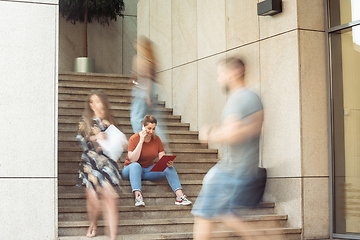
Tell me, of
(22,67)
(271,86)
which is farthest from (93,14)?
(22,67)

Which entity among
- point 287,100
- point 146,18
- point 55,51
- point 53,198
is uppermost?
point 146,18

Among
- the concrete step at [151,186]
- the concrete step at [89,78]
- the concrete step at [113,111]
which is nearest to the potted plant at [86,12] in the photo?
the concrete step at [89,78]

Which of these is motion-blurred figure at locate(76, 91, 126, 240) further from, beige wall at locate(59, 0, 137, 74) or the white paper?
beige wall at locate(59, 0, 137, 74)

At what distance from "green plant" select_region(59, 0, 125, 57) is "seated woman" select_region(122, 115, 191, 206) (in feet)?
26.0

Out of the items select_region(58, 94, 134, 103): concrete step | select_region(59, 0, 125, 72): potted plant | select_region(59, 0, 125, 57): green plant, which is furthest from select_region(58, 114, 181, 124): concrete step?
select_region(59, 0, 125, 57): green plant

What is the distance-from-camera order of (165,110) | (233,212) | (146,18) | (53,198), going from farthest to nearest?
(146,18) → (165,110) → (53,198) → (233,212)

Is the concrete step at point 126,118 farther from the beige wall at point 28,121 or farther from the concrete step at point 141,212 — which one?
the beige wall at point 28,121

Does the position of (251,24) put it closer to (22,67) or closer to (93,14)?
(22,67)

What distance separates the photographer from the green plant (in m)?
13.1

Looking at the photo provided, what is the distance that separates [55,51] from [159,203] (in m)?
2.35

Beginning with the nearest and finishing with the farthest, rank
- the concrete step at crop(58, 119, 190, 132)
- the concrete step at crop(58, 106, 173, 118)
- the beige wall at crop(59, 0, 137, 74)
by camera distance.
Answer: the concrete step at crop(58, 119, 190, 132) < the concrete step at crop(58, 106, 173, 118) < the beige wall at crop(59, 0, 137, 74)

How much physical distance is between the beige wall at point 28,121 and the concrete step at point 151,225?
360 mm

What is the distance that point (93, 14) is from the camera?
13547 mm

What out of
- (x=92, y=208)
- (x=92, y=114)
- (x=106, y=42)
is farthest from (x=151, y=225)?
(x=106, y=42)
